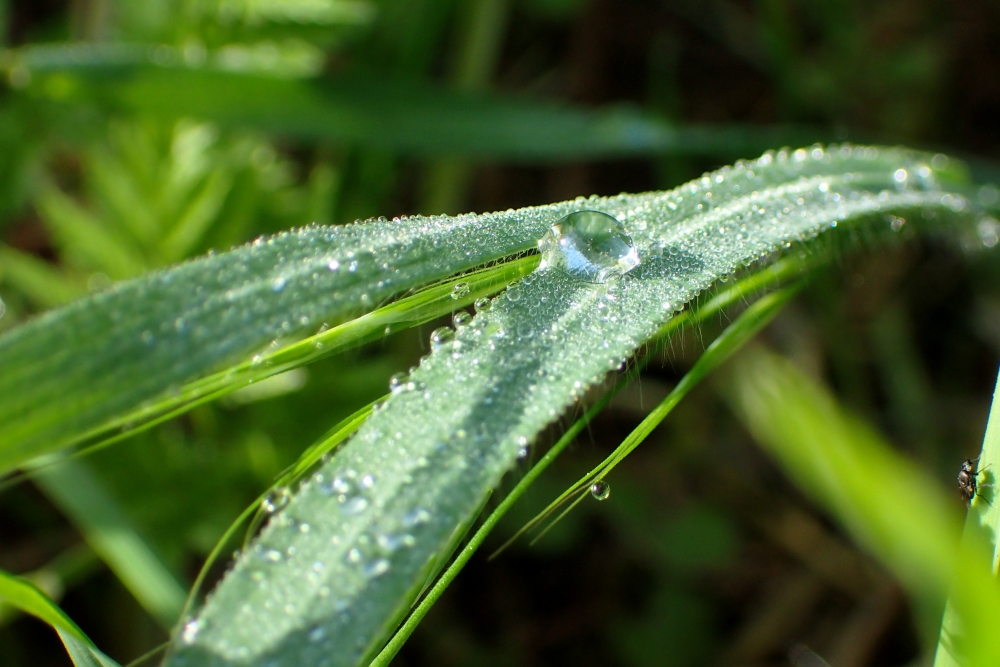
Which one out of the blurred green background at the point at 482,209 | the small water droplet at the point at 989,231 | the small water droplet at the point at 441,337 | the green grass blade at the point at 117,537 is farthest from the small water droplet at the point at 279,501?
the small water droplet at the point at 989,231

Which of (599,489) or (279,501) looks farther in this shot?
(599,489)

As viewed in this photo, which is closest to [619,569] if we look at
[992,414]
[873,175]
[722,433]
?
[722,433]

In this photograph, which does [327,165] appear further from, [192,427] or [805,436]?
[805,436]

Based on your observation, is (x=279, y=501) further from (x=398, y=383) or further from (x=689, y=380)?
(x=689, y=380)

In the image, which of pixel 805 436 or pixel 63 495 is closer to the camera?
pixel 805 436

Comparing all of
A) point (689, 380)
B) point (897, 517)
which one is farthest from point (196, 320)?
point (897, 517)

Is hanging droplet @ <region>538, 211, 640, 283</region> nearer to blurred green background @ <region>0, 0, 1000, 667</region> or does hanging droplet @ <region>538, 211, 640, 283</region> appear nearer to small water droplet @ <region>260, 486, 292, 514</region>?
small water droplet @ <region>260, 486, 292, 514</region>
